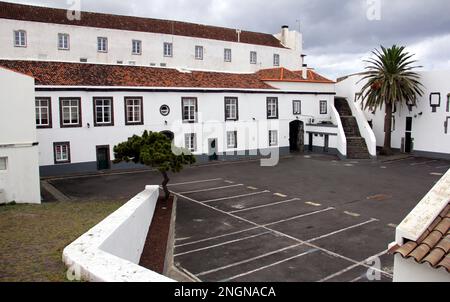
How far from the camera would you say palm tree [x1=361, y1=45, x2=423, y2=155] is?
33688mm

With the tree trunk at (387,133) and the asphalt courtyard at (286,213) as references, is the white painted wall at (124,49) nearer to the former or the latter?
the asphalt courtyard at (286,213)

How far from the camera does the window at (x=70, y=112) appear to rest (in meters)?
27.3

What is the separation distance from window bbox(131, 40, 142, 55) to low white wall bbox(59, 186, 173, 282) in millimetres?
26467

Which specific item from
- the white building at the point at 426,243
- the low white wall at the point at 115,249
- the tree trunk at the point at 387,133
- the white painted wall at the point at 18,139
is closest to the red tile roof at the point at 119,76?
the white painted wall at the point at 18,139

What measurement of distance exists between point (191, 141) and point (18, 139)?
1617 cm

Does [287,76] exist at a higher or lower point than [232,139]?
higher

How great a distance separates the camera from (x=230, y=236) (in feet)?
48.2

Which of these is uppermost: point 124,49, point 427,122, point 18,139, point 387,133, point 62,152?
point 124,49

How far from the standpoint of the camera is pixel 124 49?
38.0 m

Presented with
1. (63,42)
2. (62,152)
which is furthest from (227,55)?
(62,152)

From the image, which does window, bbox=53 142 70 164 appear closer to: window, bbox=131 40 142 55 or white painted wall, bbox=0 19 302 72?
white painted wall, bbox=0 19 302 72

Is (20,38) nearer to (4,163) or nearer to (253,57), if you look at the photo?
(4,163)

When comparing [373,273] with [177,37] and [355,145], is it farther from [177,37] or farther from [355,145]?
[177,37]

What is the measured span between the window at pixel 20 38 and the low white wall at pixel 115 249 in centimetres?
2558
